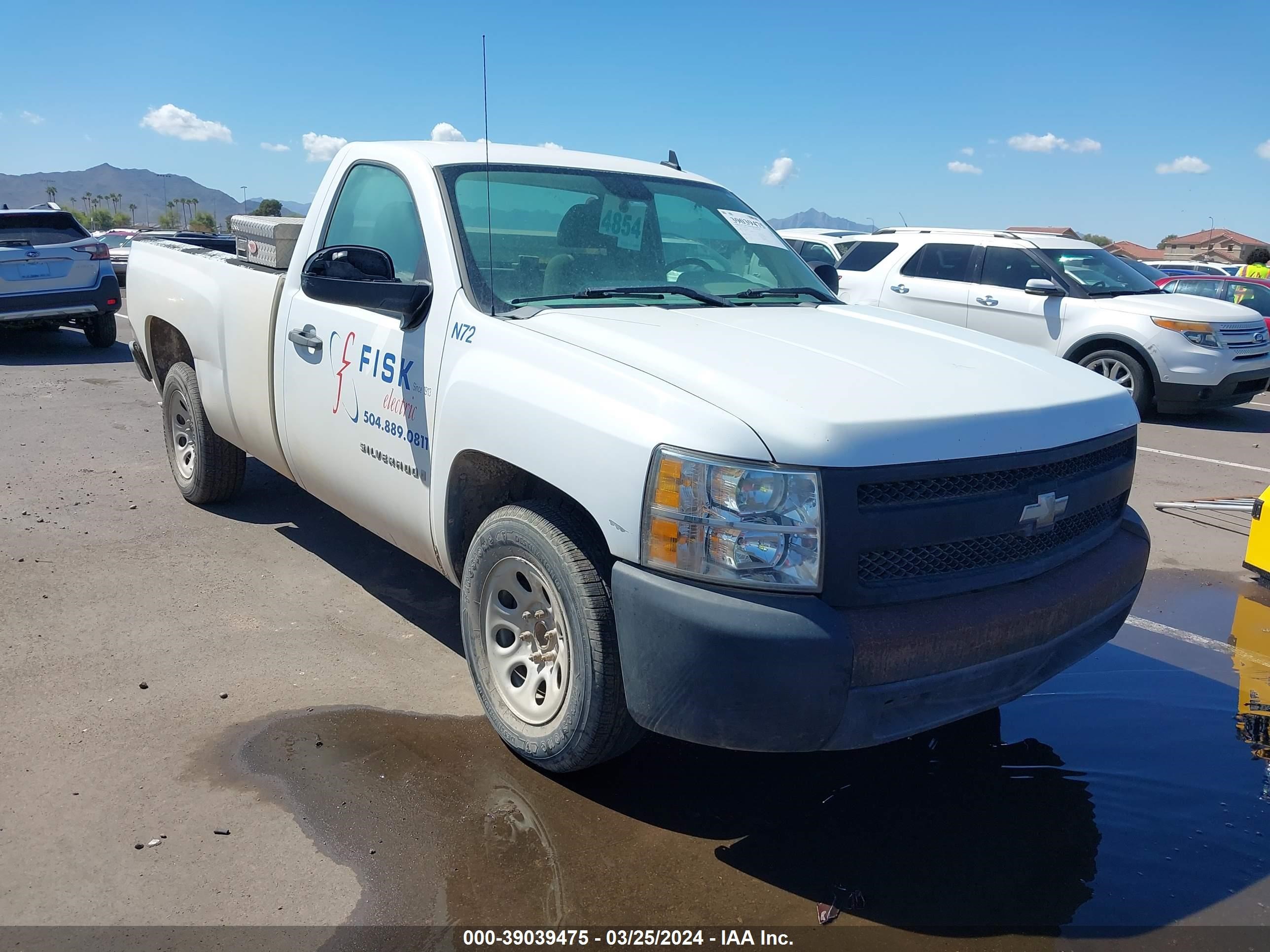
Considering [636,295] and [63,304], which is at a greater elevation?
[636,295]

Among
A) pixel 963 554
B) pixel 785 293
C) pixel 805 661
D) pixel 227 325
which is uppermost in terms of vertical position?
pixel 785 293

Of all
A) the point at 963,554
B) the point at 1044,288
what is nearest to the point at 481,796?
the point at 963,554

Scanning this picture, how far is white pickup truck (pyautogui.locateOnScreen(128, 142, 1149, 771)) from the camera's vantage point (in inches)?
101

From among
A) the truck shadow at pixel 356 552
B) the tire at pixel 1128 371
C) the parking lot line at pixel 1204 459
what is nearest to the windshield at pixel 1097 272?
the tire at pixel 1128 371

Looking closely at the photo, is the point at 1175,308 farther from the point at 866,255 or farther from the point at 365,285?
the point at 365,285

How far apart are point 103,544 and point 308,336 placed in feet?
6.80

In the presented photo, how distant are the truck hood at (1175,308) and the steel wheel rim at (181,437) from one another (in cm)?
888

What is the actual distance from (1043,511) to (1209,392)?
8.72 metres

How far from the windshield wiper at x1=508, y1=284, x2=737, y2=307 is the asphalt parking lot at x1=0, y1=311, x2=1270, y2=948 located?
152 cm

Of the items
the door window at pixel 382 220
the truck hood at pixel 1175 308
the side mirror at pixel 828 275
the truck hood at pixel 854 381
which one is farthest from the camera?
the truck hood at pixel 1175 308

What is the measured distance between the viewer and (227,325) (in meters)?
5.00

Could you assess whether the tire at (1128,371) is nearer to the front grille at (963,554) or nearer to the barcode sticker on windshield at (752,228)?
the barcode sticker on windshield at (752,228)

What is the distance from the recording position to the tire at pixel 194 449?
5.63 metres

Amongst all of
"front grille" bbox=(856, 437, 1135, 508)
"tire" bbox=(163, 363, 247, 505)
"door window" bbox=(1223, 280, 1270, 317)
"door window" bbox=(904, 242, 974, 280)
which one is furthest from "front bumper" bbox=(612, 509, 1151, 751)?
"door window" bbox=(1223, 280, 1270, 317)
